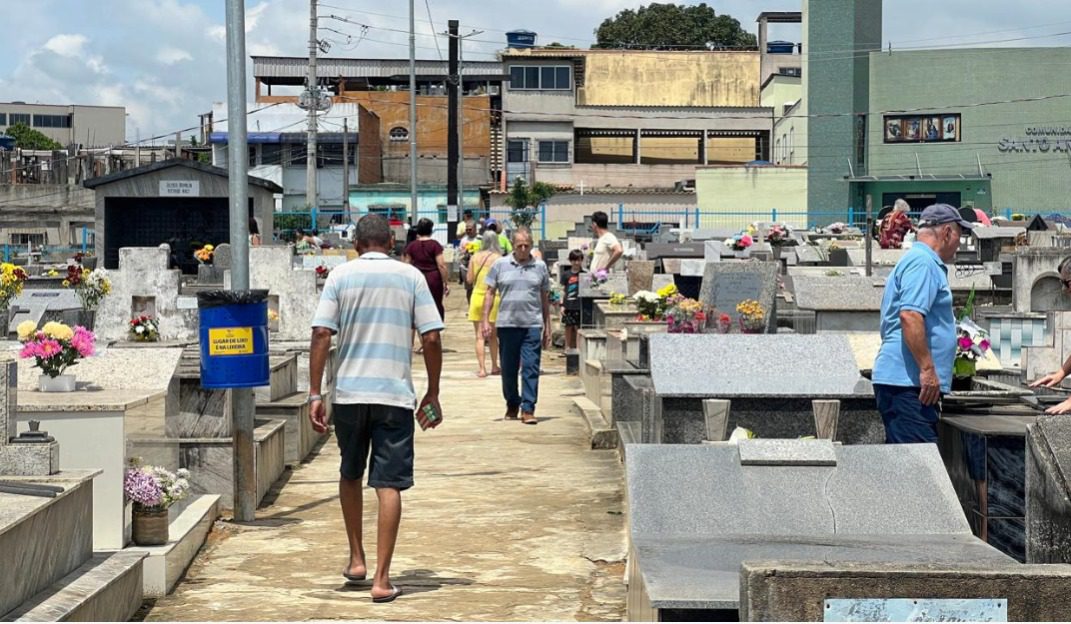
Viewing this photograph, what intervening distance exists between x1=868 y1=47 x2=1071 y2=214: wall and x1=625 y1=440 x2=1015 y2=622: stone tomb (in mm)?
55758

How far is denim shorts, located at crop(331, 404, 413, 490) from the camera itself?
7035mm

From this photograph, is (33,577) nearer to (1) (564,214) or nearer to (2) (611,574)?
(2) (611,574)

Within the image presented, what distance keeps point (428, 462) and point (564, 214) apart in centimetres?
5387

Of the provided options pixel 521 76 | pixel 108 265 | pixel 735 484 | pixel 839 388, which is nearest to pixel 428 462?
pixel 839 388

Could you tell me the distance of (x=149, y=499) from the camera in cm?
720

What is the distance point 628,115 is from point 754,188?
12178 millimetres

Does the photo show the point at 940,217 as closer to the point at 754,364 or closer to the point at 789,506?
the point at 789,506

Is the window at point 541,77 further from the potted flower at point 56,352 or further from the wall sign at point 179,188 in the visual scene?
the potted flower at point 56,352

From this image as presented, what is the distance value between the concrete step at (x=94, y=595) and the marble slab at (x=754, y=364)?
3263 millimetres

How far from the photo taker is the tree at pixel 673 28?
93.6 m

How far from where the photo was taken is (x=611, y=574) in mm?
7543

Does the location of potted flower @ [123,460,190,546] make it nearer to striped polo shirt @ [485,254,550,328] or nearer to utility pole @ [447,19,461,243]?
striped polo shirt @ [485,254,550,328]

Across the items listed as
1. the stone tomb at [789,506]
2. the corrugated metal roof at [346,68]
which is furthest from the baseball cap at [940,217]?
the corrugated metal roof at [346,68]

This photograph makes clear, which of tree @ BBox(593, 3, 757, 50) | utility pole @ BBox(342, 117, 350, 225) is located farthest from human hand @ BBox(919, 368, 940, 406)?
tree @ BBox(593, 3, 757, 50)
